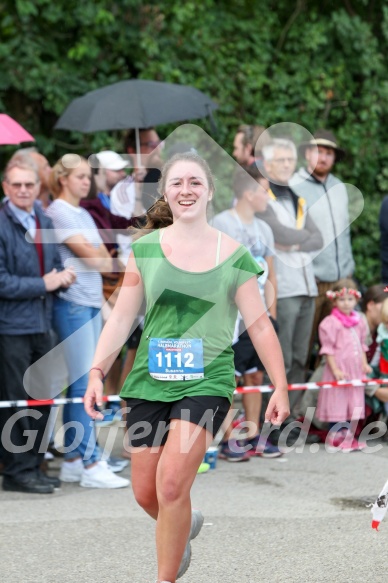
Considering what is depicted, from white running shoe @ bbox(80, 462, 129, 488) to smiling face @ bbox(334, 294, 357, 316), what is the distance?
2.43 metres

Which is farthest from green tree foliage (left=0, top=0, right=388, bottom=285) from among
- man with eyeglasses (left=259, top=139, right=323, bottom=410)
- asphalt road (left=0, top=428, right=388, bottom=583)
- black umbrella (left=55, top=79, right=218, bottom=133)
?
asphalt road (left=0, top=428, right=388, bottom=583)

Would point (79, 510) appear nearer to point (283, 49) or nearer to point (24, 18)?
point (24, 18)

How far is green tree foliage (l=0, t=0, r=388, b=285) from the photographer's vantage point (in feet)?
37.0

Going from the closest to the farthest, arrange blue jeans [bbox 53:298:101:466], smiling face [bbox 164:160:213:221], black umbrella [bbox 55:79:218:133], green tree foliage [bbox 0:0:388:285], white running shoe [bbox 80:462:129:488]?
smiling face [bbox 164:160:213:221]
white running shoe [bbox 80:462:129:488]
blue jeans [bbox 53:298:101:466]
black umbrella [bbox 55:79:218:133]
green tree foliage [bbox 0:0:388:285]

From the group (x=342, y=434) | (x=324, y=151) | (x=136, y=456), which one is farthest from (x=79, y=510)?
(x=324, y=151)

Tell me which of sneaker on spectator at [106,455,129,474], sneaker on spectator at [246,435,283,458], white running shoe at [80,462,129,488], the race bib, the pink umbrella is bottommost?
sneaker on spectator at [246,435,283,458]

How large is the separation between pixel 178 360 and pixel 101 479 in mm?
2760

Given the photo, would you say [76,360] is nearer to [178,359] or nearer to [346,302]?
[346,302]

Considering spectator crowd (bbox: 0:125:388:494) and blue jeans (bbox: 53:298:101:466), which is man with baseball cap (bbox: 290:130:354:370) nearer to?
spectator crowd (bbox: 0:125:388:494)

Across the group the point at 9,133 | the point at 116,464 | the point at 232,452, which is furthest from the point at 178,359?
the point at 232,452

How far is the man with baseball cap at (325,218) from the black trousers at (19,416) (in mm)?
2758

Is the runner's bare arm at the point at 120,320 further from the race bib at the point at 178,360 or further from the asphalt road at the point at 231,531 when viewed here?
the asphalt road at the point at 231,531

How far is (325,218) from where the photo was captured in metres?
9.16

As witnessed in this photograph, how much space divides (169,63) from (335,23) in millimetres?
2179
